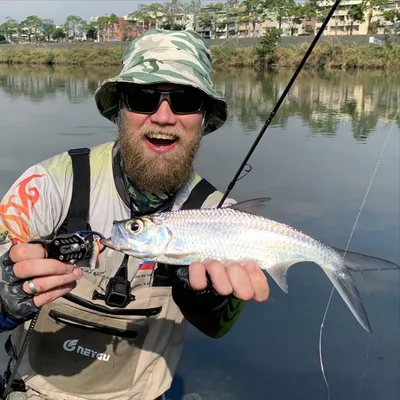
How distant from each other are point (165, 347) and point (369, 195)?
22.9 feet

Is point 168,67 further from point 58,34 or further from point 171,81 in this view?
point 58,34

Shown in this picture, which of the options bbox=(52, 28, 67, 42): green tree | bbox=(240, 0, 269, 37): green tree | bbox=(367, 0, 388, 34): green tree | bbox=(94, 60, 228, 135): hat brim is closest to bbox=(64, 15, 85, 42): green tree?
bbox=(52, 28, 67, 42): green tree

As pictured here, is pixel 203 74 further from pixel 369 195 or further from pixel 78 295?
pixel 369 195

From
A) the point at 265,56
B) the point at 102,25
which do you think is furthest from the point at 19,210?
the point at 102,25

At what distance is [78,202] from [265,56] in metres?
47.6

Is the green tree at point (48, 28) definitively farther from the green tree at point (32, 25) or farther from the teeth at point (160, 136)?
the teeth at point (160, 136)

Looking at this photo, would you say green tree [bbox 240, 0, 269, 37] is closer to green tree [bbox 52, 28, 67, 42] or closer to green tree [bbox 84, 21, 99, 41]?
green tree [bbox 84, 21, 99, 41]

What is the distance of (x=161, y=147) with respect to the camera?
282 centimetres

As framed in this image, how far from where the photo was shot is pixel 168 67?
278 centimetres

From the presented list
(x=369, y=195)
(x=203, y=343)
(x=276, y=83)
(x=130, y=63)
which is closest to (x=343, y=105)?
(x=276, y=83)

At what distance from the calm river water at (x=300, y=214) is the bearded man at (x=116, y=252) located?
1.10 meters

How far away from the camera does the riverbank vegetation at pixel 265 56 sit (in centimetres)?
4347

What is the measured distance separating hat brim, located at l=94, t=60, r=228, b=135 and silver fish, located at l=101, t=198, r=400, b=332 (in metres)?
0.76

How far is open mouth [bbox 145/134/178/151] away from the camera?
2787mm
